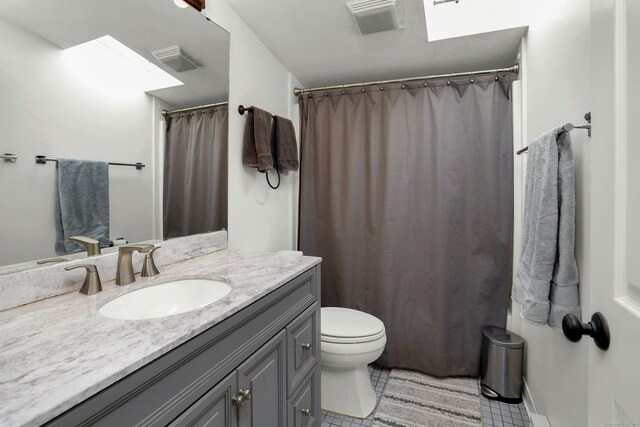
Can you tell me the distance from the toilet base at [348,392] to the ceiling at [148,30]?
162 centimetres

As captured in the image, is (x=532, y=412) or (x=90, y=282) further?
(x=532, y=412)

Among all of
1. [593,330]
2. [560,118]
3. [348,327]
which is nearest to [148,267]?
[348,327]

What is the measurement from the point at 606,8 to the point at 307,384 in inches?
55.9

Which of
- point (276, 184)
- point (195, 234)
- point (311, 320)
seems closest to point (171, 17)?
point (195, 234)

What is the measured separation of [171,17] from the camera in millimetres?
1257

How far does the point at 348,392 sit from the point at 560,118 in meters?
1.68

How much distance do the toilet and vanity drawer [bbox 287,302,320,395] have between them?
27cm

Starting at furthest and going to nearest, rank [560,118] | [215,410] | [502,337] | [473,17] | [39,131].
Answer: [502,337] < [473,17] < [560,118] < [39,131] < [215,410]

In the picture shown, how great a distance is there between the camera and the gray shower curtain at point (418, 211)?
1894mm

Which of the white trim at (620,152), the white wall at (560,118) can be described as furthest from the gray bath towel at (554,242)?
the white trim at (620,152)

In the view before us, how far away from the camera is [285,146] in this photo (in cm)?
195

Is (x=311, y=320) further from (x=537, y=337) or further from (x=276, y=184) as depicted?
(x=537, y=337)

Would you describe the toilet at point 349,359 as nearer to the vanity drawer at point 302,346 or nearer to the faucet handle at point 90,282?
the vanity drawer at point 302,346

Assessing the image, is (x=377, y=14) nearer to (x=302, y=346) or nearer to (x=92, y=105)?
(x=92, y=105)
